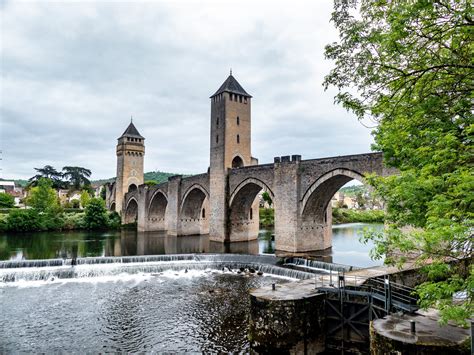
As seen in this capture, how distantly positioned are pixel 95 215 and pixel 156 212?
25.0ft

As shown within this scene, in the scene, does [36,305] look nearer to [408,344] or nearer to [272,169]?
[408,344]

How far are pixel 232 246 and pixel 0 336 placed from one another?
1912cm

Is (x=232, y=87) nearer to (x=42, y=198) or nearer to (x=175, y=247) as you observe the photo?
(x=175, y=247)

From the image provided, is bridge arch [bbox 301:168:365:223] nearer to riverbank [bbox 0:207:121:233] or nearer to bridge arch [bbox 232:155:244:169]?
bridge arch [bbox 232:155:244:169]

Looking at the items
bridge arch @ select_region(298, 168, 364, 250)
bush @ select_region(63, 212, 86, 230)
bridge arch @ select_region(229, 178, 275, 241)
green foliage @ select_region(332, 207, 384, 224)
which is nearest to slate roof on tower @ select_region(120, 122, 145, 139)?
bush @ select_region(63, 212, 86, 230)

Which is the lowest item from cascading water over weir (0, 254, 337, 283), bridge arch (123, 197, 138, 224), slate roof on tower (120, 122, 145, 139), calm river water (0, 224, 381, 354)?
calm river water (0, 224, 381, 354)

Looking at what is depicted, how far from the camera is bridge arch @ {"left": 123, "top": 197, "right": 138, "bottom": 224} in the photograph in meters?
53.4

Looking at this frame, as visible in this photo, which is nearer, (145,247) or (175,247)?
(175,247)

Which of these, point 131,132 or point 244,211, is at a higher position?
point 131,132

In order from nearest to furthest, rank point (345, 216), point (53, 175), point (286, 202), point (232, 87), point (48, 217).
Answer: point (286, 202)
point (232, 87)
point (48, 217)
point (345, 216)
point (53, 175)

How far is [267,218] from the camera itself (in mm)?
47781

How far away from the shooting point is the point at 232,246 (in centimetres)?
2878

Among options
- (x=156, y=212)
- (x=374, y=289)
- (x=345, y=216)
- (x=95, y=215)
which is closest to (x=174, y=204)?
(x=156, y=212)

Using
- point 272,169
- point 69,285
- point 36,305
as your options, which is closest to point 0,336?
point 36,305
